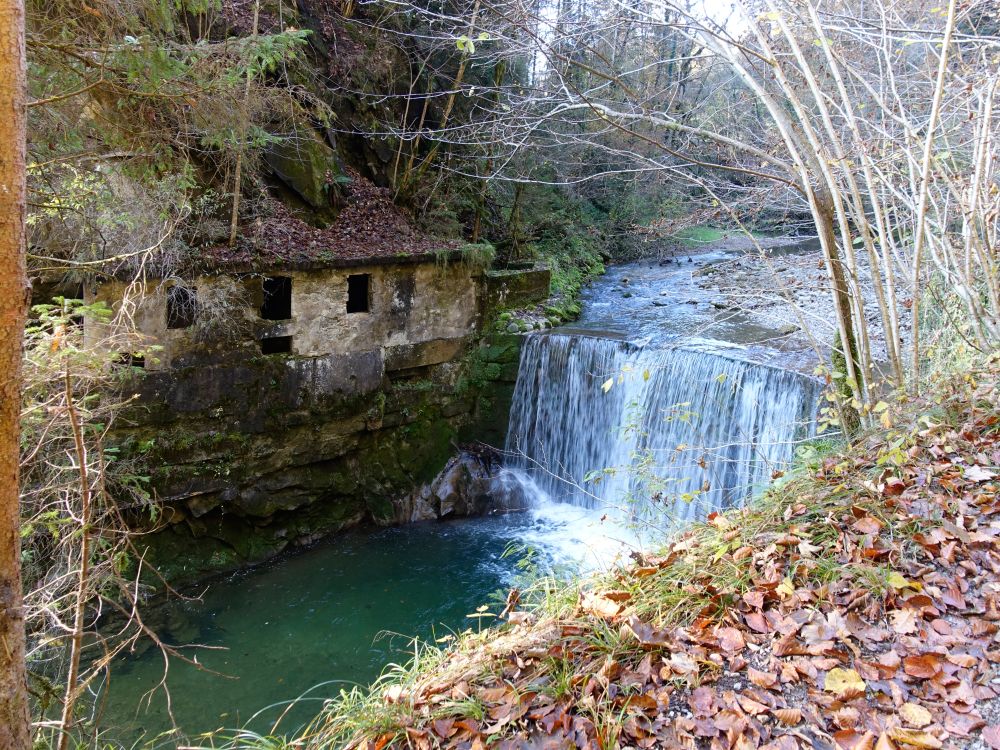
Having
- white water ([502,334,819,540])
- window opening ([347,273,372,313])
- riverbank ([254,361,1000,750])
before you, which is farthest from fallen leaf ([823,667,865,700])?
window opening ([347,273,372,313])

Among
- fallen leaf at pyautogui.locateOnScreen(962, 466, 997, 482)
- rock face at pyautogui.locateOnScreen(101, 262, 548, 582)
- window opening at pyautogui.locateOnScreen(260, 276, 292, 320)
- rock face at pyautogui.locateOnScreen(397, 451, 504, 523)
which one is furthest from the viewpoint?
rock face at pyautogui.locateOnScreen(397, 451, 504, 523)

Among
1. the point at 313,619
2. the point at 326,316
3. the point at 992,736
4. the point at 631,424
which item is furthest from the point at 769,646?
the point at 326,316

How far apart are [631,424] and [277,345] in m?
4.36

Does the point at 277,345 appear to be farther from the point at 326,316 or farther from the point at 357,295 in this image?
the point at 357,295

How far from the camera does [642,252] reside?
16.2 m

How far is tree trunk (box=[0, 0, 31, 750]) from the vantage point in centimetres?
208

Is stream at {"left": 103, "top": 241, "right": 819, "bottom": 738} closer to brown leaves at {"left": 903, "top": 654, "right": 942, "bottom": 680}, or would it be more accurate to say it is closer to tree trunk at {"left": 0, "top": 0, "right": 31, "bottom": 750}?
brown leaves at {"left": 903, "top": 654, "right": 942, "bottom": 680}

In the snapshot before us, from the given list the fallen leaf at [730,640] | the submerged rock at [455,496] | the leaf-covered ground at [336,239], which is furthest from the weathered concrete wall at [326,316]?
the fallen leaf at [730,640]

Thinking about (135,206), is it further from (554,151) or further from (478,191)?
(554,151)

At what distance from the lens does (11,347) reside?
2119mm

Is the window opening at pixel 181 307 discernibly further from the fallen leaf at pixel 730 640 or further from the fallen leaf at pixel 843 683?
the fallen leaf at pixel 843 683

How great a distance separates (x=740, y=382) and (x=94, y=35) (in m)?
6.65

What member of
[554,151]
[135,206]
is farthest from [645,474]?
[554,151]

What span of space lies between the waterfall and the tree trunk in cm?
470
